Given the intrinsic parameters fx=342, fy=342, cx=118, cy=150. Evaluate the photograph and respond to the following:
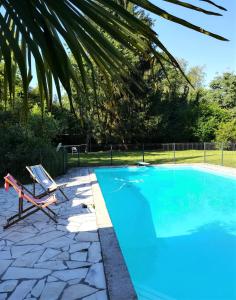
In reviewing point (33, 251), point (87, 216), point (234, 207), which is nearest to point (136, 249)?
point (87, 216)

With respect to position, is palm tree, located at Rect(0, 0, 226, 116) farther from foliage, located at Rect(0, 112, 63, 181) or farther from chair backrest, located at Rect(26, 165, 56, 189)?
foliage, located at Rect(0, 112, 63, 181)

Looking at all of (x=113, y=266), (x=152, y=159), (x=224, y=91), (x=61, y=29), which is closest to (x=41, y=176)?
(x=113, y=266)

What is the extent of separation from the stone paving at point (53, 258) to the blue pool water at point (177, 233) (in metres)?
0.94

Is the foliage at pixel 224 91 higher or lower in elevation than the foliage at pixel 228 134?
higher

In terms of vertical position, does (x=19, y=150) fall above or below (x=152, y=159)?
above

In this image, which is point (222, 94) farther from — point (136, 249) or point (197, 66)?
point (136, 249)

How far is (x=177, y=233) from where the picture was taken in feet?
22.6

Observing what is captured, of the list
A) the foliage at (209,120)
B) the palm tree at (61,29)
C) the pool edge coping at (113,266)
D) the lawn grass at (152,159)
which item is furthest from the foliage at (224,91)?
the palm tree at (61,29)

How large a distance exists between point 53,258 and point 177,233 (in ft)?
11.5

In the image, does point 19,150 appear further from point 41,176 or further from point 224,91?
point 224,91

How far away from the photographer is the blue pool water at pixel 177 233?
15.7ft

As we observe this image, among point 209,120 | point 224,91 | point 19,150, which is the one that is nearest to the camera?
point 19,150

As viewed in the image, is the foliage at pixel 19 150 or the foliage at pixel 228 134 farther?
the foliage at pixel 228 134

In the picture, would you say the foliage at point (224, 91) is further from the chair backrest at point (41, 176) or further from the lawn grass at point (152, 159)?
the chair backrest at point (41, 176)
